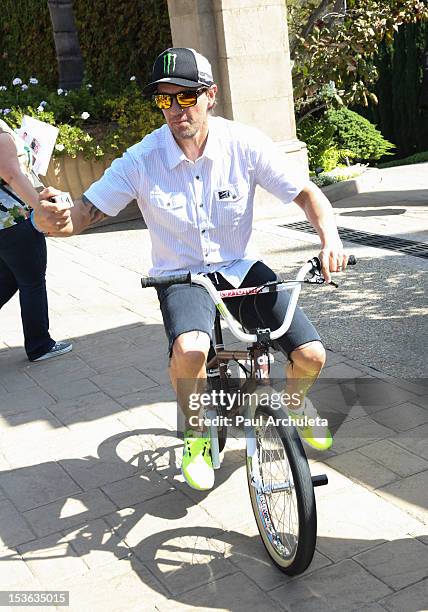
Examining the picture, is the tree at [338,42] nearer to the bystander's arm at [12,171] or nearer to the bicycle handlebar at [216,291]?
the bystander's arm at [12,171]

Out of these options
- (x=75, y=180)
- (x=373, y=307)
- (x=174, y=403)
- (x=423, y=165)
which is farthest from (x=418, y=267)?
(x=423, y=165)

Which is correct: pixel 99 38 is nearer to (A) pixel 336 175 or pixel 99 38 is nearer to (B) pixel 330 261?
(A) pixel 336 175

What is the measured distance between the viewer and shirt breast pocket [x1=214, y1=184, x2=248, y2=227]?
3660mm

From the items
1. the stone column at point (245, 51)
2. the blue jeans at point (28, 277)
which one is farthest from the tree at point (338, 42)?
the blue jeans at point (28, 277)

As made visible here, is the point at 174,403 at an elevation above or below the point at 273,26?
below

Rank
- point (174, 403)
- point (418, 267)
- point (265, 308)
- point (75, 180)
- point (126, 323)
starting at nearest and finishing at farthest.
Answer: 1. point (265, 308)
2. point (174, 403)
3. point (126, 323)
4. point (418, 267)
5. point (75, 180)

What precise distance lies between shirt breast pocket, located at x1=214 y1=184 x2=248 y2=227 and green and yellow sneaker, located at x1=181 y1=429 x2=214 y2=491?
0.96 m

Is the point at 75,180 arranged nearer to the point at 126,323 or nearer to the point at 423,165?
the point at 126,323

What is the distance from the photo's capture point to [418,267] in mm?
7324

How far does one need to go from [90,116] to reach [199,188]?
7.67 m

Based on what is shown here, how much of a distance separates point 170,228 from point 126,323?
10.0 feet

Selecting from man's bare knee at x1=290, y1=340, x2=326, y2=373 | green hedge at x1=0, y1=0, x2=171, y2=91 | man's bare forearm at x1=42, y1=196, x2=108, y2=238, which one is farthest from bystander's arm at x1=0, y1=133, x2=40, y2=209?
green hedge at x1=0, y1=0, x2=171, y2=91

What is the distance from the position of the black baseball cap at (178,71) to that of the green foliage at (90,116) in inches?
273

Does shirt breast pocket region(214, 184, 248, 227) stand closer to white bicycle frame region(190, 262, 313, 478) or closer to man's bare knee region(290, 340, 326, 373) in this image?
white bicycle frame region(190, 262, 313, 478)
